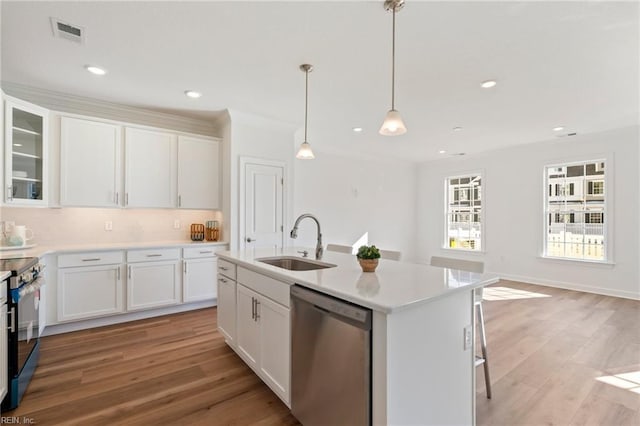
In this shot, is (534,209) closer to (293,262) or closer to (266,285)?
(293,262)

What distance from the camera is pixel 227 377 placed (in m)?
2.38

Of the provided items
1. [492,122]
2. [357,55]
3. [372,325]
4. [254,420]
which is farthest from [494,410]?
[492,122]

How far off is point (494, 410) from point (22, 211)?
4.76 m

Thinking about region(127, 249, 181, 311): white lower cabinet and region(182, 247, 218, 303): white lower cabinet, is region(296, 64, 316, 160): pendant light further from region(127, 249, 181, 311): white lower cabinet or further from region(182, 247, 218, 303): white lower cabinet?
region(127, 249, 181, 311): white lower cabinet

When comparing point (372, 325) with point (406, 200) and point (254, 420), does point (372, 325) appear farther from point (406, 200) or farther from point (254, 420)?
point (406, 200)

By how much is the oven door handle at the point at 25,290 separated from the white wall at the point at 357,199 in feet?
10.7

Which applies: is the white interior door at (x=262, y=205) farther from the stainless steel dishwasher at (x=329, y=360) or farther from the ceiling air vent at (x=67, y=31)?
the stainless steel dishwasher at (x=329, y=360)

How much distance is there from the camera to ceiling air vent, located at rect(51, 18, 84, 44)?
218cm

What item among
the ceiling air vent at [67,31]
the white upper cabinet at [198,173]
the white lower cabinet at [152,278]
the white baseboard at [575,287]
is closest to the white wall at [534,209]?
the white baseboard at [575,287]

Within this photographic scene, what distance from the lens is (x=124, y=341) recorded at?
Answer: 305 cm

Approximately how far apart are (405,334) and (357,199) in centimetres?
519

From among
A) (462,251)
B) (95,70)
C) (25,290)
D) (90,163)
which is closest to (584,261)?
(462,251)

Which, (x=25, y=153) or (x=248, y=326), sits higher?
(x=25, y=153)

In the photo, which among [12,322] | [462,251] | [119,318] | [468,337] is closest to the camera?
[468,337]
